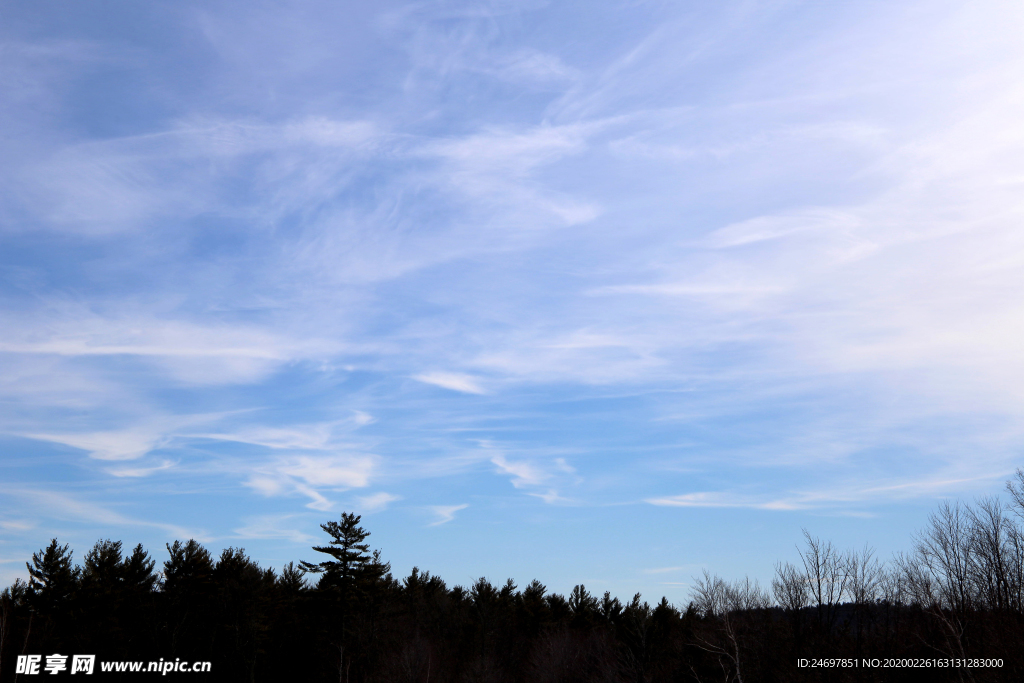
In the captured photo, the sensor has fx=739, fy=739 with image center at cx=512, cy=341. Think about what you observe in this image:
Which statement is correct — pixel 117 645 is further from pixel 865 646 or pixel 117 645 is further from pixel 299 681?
pixel 865 646

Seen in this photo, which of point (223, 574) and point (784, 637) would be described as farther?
point (223, 574)

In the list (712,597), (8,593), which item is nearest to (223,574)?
(8,593)

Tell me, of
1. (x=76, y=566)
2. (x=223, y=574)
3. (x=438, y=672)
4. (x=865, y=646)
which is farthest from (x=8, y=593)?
(x=865, y=646)

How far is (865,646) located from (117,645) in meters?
62.5

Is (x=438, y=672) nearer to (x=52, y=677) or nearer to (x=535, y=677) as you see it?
(x=535, y=677)

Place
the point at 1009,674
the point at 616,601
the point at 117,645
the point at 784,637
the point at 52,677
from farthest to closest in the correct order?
1. the point at 616,601
2. the point at 784,637
3. the point at 117,645
4. the point at 52,677
5. the point at 1009,674

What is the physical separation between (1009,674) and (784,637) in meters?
27.5

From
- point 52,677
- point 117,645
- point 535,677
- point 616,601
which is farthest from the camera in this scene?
point 616,601

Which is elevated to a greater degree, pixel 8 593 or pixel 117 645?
pixel 8 593

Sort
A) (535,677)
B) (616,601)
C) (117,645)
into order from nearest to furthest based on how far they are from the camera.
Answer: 1. (117,645)
2. (535,677)
3. (616,601)

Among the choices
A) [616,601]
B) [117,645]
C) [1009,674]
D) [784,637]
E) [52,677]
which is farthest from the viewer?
[616,601]

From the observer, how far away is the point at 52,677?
56.5 metres

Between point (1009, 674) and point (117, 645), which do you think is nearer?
point (1009, 674)

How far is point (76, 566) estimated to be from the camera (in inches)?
2517
